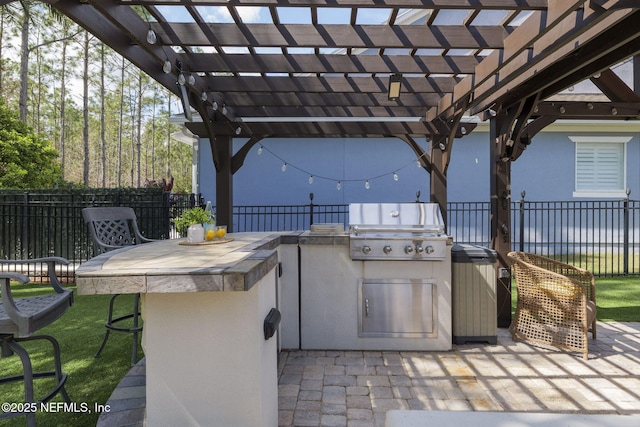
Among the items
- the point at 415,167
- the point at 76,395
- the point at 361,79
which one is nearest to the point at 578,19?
the point at 361,79

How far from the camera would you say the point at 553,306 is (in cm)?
366

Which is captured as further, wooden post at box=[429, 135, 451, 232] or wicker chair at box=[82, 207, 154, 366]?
wooden post at box=[429, 135, 451, 232]

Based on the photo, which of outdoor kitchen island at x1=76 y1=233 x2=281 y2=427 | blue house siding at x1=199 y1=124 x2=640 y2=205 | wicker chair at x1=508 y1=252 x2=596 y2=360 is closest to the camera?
outdoor kitchen island at x1=76 y1=233 x2=281 y2=427

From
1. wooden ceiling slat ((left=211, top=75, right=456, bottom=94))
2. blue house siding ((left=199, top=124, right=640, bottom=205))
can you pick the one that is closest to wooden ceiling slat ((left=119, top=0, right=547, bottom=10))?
wooden ceiling slat ((left=211, top=75, right=456, bottom=94))

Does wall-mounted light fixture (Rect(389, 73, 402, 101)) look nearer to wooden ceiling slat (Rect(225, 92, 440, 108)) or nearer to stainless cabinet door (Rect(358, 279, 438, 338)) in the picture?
wooden ceiling slat (Rect(225, 92, 440, 108))

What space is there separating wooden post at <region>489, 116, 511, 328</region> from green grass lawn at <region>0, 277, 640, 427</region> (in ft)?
4.76

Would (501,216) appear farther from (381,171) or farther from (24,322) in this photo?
(381,171)

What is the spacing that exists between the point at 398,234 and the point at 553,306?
65.0 inches

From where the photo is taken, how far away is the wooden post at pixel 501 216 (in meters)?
4.43

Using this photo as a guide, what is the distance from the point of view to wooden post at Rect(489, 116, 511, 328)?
4430mm

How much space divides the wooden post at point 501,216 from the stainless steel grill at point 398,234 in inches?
36.3

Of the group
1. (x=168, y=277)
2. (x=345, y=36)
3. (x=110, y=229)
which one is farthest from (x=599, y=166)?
(x=168, y=277)

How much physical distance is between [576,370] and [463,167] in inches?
260

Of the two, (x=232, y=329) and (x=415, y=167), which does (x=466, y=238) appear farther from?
(x=232, y=329)
